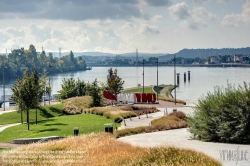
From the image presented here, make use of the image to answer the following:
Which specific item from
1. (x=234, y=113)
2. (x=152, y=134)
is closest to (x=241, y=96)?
(x=234, y=113)

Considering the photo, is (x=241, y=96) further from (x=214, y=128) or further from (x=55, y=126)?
(x=55, y=126)

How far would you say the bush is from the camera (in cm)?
1934

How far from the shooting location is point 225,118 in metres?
19.8

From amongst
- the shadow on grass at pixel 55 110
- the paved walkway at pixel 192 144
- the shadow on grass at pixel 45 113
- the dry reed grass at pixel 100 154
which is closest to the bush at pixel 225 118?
the paved walkway at pixel 192 144

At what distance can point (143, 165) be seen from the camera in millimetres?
13586

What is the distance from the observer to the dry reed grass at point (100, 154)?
46.2 ft

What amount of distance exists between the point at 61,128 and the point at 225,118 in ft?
59.0

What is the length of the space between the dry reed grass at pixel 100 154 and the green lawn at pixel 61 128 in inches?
465

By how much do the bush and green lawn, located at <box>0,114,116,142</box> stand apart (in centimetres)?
1219

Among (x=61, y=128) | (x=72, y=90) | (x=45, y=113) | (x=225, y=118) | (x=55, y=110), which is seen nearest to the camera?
(x=225, y=118)

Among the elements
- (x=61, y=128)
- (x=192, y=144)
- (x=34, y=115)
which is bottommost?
(x=34, y=115)

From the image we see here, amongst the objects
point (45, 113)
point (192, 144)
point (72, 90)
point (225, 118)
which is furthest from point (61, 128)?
point (72, 90)

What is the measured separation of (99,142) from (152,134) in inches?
205

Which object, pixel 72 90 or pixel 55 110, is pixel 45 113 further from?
pixel 72 90
